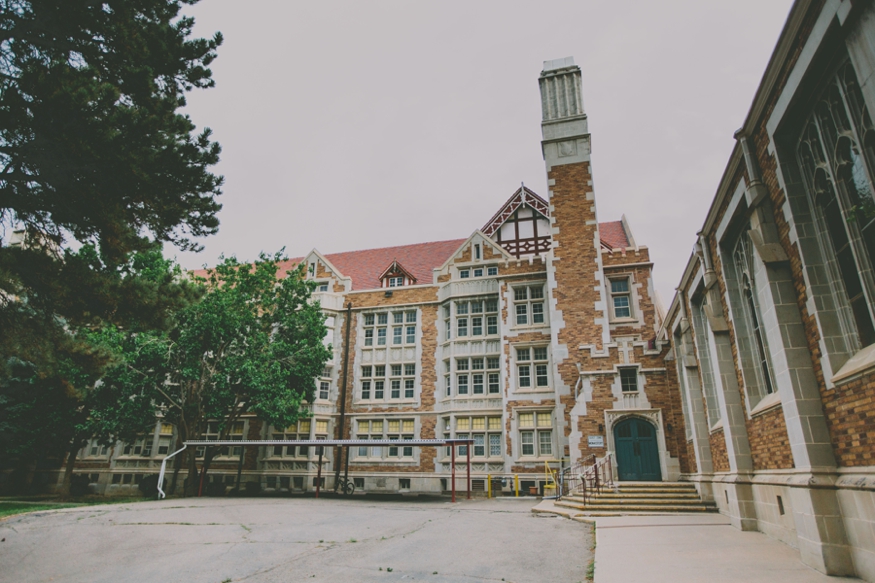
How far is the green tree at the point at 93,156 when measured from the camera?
6.90 m

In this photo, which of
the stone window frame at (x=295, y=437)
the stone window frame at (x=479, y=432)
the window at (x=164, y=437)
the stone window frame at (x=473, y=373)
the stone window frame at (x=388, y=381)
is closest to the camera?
the stone window frame at (x=479, y=432)

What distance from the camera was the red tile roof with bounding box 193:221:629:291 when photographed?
28.5m

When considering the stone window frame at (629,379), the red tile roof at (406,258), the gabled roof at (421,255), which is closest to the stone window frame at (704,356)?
the stone window frame at (629,379)

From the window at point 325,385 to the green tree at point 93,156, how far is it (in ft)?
56.5

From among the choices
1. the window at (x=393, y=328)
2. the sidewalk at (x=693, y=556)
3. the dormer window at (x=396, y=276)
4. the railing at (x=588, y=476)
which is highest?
the dormer window at (x=396, y=276)

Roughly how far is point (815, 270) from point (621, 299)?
54.2 ft

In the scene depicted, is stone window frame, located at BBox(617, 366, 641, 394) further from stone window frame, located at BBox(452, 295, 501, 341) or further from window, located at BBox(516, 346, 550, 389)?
stone window frame, located at BBox(452, 295, 501, 341)

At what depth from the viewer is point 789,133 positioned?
6.99 m

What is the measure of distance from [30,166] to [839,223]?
1061 cm

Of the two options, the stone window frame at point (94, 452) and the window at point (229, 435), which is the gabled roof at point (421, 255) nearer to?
the window at point (229, 435)

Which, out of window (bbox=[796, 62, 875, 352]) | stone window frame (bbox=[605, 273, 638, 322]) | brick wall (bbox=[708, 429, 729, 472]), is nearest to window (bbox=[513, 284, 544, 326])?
stone window frame (bbox=[605, 273, 638, 322])

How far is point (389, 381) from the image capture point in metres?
26.3

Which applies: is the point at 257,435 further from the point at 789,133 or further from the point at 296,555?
the point at 789,133

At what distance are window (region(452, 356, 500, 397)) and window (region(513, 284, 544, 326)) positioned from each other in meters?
2.35
